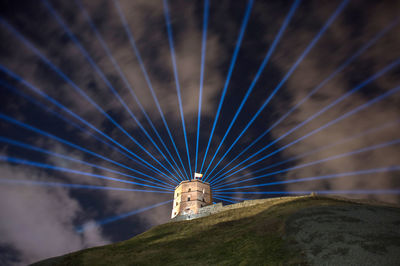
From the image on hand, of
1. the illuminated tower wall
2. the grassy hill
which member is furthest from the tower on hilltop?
the grassy hill

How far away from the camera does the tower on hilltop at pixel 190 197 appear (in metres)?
57.3

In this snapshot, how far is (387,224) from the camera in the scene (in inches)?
787

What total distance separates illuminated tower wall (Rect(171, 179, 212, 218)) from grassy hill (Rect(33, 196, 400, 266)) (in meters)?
23.4

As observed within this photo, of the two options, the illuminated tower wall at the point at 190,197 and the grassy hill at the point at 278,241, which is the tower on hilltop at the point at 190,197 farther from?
the grassy hill at the point at 278,241

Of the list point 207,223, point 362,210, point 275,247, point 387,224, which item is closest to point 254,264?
point 275,247

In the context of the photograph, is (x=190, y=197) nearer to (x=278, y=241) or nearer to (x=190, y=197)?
(x=190, y=197)

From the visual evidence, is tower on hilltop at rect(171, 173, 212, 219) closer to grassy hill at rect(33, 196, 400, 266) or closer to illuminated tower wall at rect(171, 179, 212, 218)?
illuminated tower wall at rect(171, 179, 212, 218)

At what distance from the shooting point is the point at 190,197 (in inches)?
2320

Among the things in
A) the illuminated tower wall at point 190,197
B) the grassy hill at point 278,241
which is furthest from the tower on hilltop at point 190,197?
the grassy hill at point 278,241

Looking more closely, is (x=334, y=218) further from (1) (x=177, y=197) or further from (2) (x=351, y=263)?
(1) (x=177, y=197)

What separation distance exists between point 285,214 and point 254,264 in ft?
32.9

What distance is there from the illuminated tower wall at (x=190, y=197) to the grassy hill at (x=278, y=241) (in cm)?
2335

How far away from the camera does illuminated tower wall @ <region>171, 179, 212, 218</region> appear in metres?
57.3

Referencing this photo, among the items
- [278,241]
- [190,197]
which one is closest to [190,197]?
[190,197]
